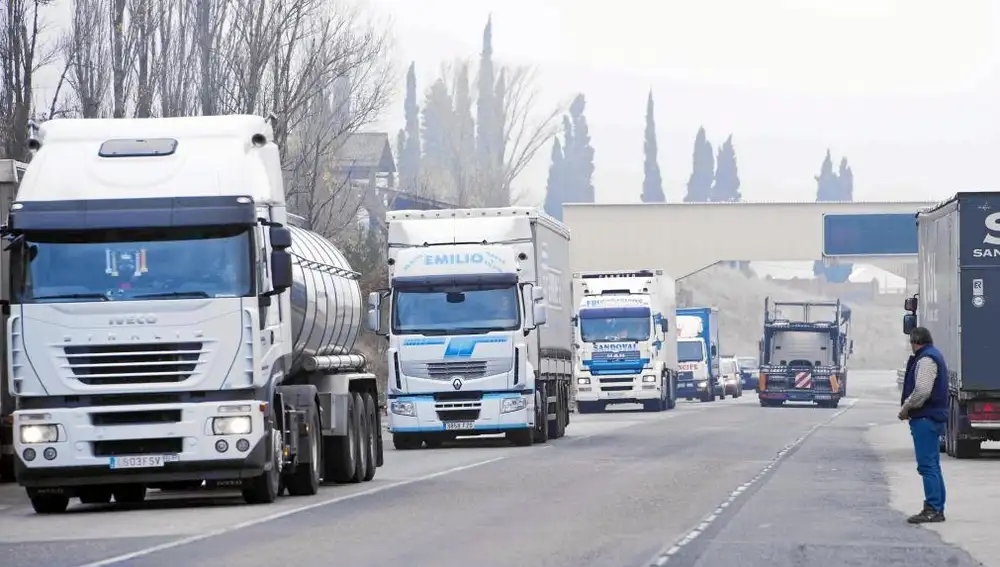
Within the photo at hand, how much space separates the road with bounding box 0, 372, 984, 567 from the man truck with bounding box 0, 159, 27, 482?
26.9 inches

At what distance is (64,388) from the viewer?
60.3ft

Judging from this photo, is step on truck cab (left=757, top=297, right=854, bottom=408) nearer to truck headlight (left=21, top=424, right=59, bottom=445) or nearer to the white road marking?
the white road marking

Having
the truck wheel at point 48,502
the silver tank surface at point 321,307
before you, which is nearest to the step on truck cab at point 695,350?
the silver tank surface at point 321,307

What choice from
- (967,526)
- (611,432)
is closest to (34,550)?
(967,526)

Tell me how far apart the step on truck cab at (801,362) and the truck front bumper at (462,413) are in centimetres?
3343

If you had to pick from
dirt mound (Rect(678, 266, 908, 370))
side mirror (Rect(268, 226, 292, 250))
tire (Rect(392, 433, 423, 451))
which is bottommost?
tire (Rect(392, 433, 423, 451))

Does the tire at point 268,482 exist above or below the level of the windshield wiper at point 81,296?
below

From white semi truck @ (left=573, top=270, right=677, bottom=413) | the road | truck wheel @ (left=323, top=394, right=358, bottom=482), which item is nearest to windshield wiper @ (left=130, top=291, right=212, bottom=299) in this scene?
the road

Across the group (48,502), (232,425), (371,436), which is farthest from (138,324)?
Result: (371,436)

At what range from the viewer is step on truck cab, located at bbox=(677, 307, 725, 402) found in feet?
243

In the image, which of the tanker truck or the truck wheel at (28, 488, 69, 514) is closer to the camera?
the tanker truck

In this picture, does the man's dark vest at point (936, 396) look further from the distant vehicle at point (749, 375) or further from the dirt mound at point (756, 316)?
the dirt mound at point (756, 316)

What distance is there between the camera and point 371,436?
80.1 feet

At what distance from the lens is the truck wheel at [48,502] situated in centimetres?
1919
